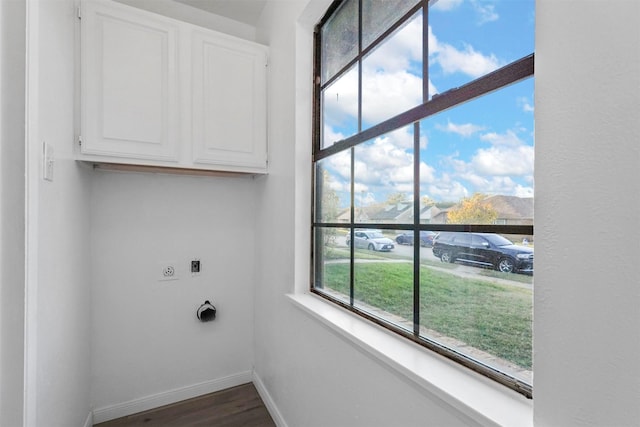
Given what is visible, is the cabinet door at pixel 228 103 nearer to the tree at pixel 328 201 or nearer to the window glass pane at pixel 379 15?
the tree at pixel 328 201

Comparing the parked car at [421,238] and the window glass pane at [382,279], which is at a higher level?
the parked car at [421,238]

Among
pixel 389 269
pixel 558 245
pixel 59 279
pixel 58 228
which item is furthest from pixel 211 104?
pixel 558 245

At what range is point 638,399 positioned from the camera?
425 mm

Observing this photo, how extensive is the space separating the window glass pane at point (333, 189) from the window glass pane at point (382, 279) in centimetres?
16

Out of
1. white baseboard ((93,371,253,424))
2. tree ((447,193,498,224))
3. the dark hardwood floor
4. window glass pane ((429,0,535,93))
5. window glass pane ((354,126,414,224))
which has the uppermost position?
window glass pane ((429,0,535,93))

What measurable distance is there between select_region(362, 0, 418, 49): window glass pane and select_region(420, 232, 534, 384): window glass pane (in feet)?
2.55

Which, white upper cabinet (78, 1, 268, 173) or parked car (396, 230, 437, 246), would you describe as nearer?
parked car (396, 230, 437, 246)

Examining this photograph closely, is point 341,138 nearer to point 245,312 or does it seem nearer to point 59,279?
point 59,279

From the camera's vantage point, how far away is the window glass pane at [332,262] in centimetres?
133

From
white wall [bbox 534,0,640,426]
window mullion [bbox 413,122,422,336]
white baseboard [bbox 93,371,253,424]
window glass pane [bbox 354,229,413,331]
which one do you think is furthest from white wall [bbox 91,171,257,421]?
white wall [bbox 534,0,640,426]

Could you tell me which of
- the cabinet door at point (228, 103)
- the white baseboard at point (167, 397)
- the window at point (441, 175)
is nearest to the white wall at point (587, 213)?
the window at point (441, 175)

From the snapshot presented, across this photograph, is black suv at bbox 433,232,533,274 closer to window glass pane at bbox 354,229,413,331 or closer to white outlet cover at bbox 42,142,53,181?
window glass pane at bbox 354,229,413,331

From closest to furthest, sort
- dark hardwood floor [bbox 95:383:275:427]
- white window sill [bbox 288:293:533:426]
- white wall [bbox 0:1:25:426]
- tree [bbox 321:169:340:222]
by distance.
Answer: white window sill [bbox 288:293:533:426]
white wall [bbox 0:1:25:426]
tree [bbox 321:169:340:222]
dark hardwood floor [bbox 95:383:275:427]

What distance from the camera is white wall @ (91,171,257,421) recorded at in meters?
1.77
